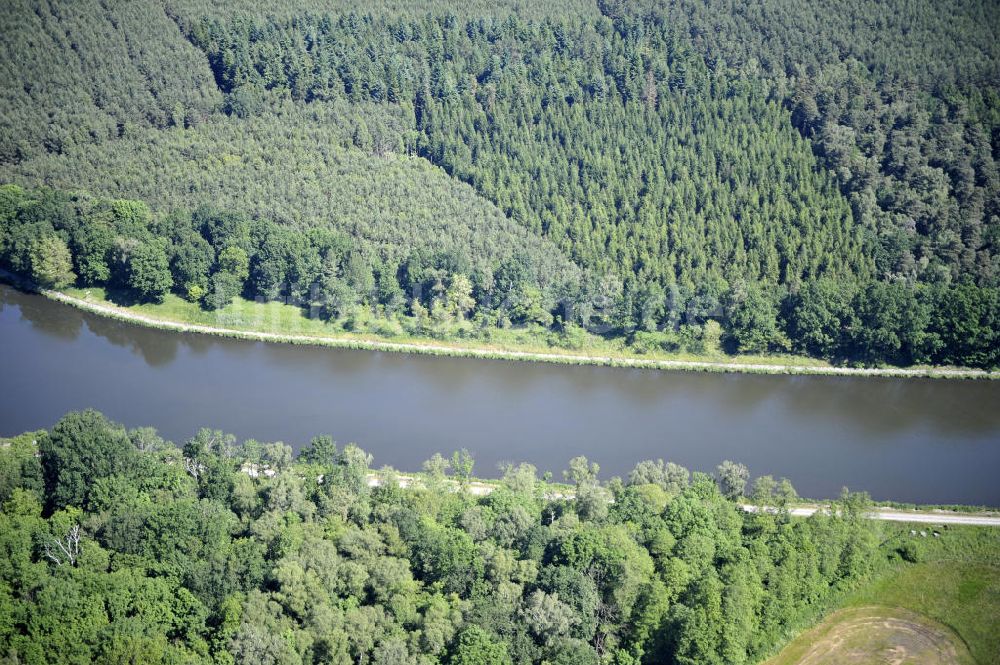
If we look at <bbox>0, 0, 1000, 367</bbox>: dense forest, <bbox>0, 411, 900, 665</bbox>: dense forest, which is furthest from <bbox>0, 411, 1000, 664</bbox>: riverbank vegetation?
<bbox>0, 0, 1000, 367</bbox>: dense forest

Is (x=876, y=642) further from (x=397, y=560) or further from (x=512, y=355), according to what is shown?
(x=512, y=355)

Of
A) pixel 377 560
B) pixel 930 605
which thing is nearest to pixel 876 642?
pixel 930 605

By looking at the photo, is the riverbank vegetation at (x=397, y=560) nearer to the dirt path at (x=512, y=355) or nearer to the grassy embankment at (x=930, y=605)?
the grassy embankment at (x=930, y=605)

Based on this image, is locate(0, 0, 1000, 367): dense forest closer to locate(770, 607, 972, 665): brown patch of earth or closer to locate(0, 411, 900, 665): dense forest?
locate(0, 411, 900, 665): dense forest

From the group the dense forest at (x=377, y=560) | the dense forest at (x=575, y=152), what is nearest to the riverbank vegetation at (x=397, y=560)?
the dense forest at (x=377, y=560)

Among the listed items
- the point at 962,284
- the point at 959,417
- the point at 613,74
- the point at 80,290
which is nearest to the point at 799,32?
the point at 613,74

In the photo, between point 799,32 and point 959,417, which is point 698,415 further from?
point 799,32

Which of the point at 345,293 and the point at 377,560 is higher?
the point at 345,293
